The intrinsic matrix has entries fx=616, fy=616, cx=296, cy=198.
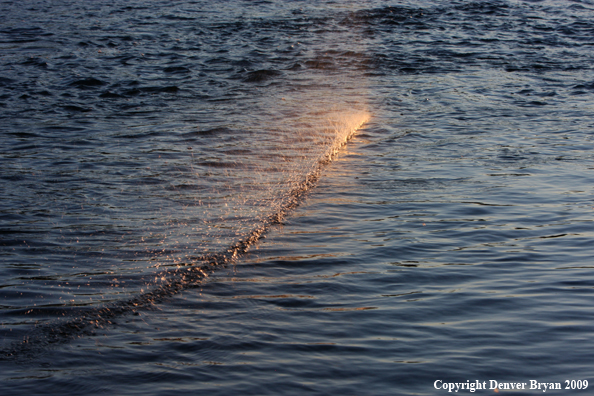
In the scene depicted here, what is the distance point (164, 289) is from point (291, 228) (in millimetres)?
1768

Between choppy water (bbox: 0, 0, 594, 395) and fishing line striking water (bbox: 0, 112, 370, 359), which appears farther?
fishing line striking water (bbox: 0, 112, 370, 359)

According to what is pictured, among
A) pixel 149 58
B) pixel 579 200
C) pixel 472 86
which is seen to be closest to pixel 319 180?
pixel 579 200

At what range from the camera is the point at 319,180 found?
8.00 metres

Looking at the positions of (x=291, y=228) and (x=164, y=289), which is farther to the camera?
(x=291, y=228)

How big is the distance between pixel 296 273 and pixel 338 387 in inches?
64.7

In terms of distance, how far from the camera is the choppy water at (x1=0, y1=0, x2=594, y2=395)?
423 centimetres

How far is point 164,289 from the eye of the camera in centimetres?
511

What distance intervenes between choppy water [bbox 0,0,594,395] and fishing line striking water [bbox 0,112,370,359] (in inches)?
0.8

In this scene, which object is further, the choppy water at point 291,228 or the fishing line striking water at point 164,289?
the fishing line striking water at point 164,289

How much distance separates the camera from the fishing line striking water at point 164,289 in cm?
436

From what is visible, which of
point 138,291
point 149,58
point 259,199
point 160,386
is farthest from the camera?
point 149,58

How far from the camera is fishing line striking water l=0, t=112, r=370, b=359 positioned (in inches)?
171

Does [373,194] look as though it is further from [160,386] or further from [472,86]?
[472,86]

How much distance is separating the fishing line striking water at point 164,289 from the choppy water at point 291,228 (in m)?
0.02
